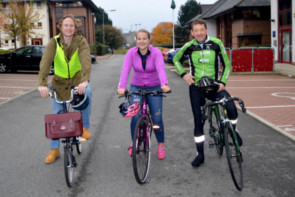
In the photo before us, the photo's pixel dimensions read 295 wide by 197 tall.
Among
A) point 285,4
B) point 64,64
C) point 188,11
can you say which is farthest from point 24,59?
point 188,11

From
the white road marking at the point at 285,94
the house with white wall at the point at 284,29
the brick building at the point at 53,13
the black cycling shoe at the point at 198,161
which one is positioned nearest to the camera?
the black cycling shoe at the point at 198,161

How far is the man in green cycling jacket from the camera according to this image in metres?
4.50

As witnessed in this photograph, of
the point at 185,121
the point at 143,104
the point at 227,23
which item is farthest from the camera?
the point at 227,23

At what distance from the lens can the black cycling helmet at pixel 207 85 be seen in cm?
435

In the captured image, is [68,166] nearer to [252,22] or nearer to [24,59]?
[24,59]

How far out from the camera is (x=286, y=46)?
78.2ft

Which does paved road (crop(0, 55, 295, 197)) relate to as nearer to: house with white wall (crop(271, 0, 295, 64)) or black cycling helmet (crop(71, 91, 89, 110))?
black cycling helmet (crop(71, 91, 89, 110))

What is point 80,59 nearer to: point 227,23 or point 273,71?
point 273,71

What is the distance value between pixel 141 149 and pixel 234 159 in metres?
1.05

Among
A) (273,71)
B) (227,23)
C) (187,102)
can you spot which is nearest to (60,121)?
(187,102)

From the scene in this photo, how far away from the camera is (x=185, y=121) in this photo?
765 cm

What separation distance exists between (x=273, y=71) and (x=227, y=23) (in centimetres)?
1913

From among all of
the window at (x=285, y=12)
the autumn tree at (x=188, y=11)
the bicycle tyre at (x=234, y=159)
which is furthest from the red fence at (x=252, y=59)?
the autumn tree at (x=188, y=11)

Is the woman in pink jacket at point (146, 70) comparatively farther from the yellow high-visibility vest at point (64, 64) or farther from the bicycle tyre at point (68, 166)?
the bicycle tyre at point (68, 166)
